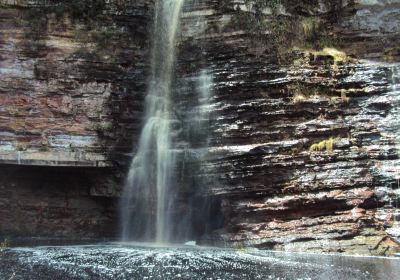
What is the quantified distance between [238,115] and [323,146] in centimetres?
314

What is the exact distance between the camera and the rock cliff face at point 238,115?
50.9ft

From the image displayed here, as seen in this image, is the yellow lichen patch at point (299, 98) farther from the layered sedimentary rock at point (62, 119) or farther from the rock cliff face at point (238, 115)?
the layered sedimentary rock at point (62, 119)

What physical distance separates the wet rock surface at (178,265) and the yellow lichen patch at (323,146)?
12.4 feet

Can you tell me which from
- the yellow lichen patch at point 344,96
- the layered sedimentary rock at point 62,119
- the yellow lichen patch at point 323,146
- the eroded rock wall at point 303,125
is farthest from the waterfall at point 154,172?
the yellow lichen patch at point 344,96

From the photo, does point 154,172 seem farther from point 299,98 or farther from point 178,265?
point 178,265

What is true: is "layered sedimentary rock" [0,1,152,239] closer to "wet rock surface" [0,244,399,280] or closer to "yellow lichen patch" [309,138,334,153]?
"wet rock surface" [0,244,399,280]

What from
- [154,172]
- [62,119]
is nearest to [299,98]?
[154,172]

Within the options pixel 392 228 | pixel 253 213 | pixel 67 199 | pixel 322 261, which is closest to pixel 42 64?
pixel 67 199

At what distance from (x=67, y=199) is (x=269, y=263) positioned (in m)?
9.85

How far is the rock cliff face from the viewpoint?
15.5 meters

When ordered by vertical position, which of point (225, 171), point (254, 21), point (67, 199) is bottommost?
point (67, 199)

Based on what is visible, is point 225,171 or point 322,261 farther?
point 225,171

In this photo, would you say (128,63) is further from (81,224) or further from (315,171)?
(315,171)

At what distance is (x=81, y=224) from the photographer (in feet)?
61.9
